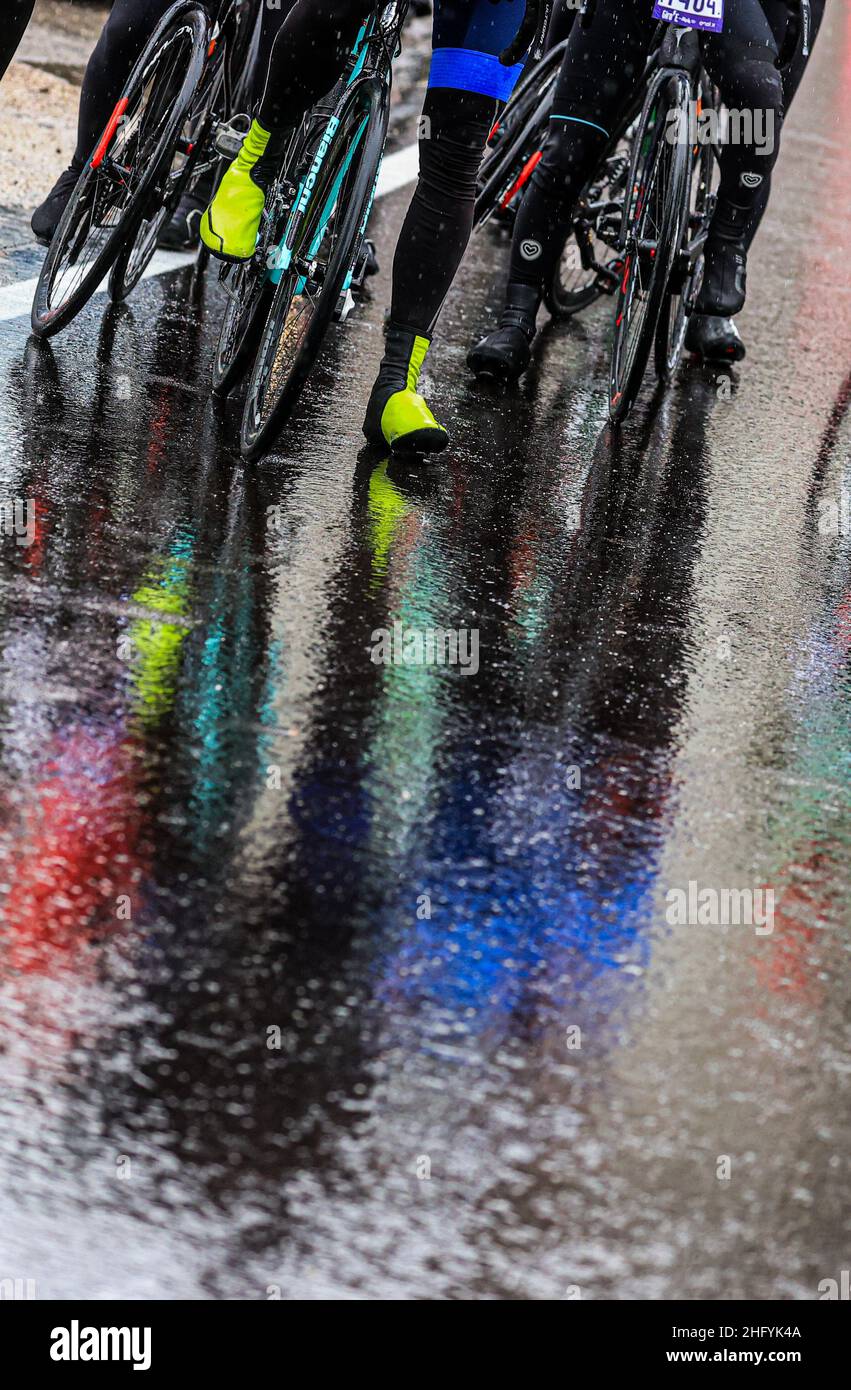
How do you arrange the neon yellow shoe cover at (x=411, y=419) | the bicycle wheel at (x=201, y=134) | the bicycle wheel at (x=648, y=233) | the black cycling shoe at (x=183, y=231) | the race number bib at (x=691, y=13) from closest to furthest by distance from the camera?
1. the neon yellow shoe cover at (x=411, y=419)
2. the race number bib at (x=691, y=13)
3. the bicycle wheel at (x=648, y=233)
4. the bicycle wheel at (x=201, y=134)
5. the black cycling shoe at (x=183, y=231)

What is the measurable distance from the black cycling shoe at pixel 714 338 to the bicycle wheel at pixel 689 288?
0.04m

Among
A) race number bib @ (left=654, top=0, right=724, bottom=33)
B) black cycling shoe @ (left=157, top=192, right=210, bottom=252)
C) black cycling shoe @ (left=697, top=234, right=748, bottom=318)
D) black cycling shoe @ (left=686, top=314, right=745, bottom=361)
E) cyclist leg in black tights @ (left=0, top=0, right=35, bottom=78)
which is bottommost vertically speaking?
black cycling shoe @ (left=686, top=314, right=745, bottom=361)

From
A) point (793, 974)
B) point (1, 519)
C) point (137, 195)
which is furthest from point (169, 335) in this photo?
point (793, 974)

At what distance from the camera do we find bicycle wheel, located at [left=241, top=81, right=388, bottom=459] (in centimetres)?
498

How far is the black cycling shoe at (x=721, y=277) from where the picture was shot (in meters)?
7.30

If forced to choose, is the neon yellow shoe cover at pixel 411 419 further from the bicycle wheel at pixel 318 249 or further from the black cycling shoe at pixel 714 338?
the black cycling shoe at pixel 714 338

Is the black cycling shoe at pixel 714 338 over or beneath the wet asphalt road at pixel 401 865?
over

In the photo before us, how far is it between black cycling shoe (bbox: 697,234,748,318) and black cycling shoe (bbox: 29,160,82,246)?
7.43 ft

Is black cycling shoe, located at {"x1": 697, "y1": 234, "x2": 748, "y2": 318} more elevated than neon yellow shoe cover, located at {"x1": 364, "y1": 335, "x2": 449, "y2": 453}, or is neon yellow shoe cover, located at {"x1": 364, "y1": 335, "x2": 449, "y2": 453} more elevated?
black cycling shoe, located at {"x1": 697, "y1": 234, "x2": 748, "y2": 318}

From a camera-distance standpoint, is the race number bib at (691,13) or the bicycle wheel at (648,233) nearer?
the race number bib at (691,13)

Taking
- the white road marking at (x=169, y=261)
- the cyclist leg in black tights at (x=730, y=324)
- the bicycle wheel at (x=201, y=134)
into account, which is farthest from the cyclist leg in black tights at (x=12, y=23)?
the cyclist leg in black tights at (x=730, y=324)

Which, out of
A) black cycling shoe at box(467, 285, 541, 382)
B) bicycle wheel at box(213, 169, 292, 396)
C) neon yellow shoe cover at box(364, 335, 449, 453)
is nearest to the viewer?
bicycle wheel at box(213, 169, 292, 396)

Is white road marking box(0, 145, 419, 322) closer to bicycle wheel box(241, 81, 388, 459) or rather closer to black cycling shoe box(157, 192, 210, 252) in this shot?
black cycling shoe box(157, 192, 210, 252)

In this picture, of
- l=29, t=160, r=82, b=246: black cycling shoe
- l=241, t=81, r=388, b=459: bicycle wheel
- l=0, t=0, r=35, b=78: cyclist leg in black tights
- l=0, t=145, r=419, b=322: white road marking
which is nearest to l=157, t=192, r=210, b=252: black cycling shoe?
l=0, t=145, r=419, b=322: white road marking
